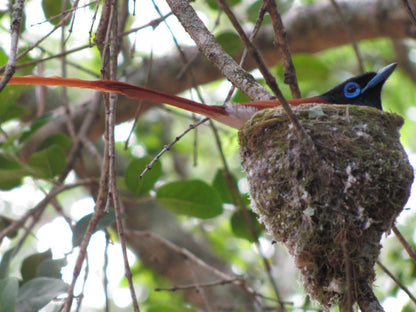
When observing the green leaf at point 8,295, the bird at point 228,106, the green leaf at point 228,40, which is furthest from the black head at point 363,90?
the green leaf at point 8,295

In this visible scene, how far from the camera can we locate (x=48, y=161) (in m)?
3.20

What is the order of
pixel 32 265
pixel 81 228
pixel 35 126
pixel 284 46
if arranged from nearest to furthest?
pixel 81 228
pixel 284 46
pixel 32 265
pixel 35 126

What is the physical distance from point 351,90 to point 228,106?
1139 mm

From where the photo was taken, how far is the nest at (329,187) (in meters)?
1.99

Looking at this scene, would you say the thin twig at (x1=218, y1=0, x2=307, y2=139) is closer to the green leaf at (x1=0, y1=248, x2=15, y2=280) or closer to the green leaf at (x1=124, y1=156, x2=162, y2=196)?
the green leaf at (x1=124, y1=156, x2=162, y2=196)

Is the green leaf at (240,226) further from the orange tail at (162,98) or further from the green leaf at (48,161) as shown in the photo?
the green leaf at (48,161)

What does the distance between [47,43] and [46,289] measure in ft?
17.7

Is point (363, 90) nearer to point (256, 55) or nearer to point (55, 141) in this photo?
point (256, 55)

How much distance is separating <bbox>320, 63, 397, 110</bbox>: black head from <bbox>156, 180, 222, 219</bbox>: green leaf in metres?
1.05

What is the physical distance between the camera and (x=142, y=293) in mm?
6844

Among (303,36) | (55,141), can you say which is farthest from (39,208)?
(303,36)

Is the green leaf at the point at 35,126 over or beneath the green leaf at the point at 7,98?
beneath

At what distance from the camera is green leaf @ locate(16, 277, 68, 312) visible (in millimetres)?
2256

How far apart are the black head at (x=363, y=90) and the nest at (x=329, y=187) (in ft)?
2.72
